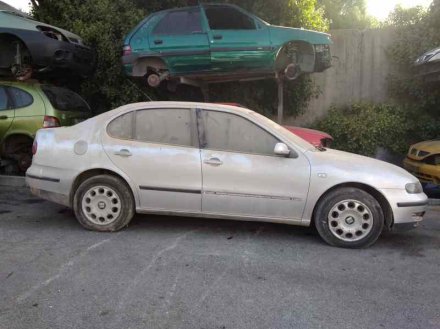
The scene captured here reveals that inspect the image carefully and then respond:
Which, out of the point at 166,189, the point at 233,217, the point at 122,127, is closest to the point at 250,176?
the point at 233,217

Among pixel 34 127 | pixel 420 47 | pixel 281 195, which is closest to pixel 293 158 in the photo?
pixel 281 195

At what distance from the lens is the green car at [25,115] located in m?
8.21

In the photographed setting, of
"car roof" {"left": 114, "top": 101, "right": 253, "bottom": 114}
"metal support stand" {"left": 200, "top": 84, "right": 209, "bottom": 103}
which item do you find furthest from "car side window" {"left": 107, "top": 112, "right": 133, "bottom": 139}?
"metal support stand" {"left": 200, "top": 84, "right": 209, "bottom": 103}

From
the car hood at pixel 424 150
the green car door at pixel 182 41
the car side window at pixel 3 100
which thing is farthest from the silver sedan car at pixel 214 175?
the green car door at pixel 182 41

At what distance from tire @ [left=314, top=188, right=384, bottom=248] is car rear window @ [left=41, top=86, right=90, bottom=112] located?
5.07m

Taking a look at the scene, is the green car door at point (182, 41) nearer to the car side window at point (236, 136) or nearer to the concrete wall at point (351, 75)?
the concrete wall at point (351, 75)

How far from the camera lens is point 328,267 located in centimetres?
473

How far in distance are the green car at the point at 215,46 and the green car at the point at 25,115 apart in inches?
61.7

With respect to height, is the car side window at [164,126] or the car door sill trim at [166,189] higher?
the car side window at [164,126]

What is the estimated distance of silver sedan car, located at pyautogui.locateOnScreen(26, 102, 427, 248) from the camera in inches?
209

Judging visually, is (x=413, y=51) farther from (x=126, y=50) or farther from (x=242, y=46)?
(x=126, y=50)

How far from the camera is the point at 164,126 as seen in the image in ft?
18.6

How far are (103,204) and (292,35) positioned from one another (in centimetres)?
510

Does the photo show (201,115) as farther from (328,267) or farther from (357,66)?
(357,66)
